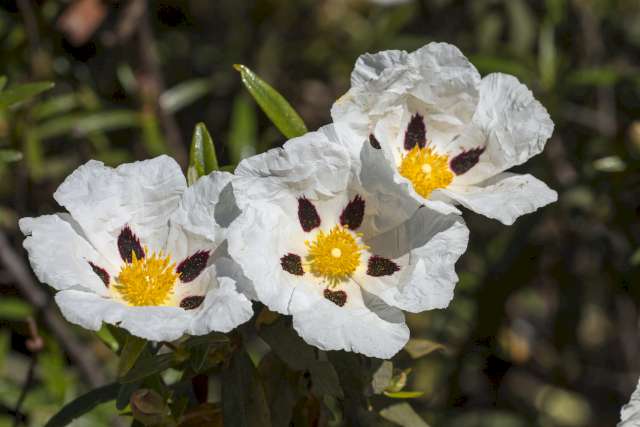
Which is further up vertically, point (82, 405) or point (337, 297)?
point (337, 297)

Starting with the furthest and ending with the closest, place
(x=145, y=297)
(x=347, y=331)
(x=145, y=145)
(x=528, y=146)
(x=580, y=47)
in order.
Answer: (x=580, y=47) → (x=145, y=145) → (x=528, y=146) → (x=145, y=297) → (x=347, y=331)

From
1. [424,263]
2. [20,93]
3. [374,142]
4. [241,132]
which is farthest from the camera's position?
[241,132]

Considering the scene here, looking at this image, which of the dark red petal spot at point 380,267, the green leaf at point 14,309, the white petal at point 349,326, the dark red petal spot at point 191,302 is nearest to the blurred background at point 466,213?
the green leaf at point 14,309

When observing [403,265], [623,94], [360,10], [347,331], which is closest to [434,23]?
[360,10]

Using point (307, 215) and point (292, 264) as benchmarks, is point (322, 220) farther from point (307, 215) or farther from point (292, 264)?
point (292, 264)

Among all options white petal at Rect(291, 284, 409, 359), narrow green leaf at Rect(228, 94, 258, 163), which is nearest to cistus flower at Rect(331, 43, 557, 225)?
white petal at Rect(291, 284, 409, 359)

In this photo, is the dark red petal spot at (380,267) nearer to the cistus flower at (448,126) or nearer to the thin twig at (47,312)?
the cistus flower at (448,126)

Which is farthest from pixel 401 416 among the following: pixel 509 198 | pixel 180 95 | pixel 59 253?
pixel 180 95

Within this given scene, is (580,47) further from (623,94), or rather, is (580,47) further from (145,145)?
(145,145)
